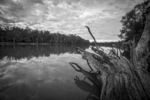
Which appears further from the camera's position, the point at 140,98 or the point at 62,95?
the point at 62,95

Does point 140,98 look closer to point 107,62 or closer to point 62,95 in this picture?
point 107,62

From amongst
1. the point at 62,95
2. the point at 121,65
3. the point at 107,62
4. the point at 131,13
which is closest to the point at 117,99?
the point at 121,65

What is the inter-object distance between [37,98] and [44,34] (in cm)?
7765

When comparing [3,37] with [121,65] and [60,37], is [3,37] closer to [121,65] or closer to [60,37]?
[60,37]

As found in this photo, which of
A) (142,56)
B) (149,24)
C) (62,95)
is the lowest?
(62,95)

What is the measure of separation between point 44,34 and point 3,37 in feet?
102

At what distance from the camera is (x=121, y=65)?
1971mm

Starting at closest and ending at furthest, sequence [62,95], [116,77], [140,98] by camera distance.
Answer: [140,98]
[116,77]
[62,95]

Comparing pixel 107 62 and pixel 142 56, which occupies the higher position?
pixel 142 56

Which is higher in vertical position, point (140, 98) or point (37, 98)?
point (140, 98)

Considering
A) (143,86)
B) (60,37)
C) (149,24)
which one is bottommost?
(143,86)

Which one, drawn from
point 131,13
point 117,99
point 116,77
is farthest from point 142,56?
point 131,13

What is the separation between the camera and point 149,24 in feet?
8.68

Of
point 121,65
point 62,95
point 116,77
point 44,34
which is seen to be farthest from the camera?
point 44,34
